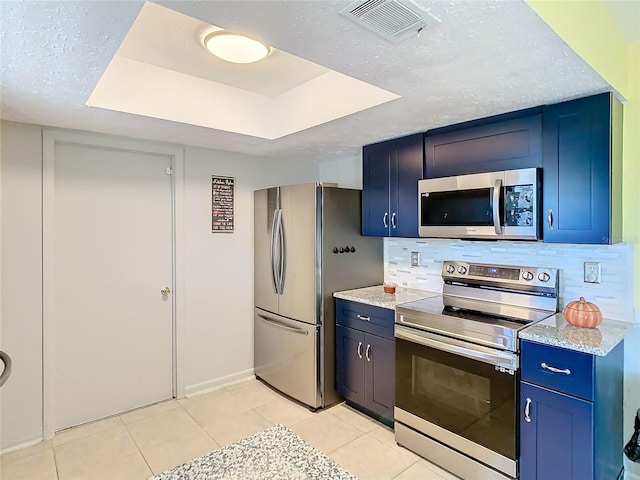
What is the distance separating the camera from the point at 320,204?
9.79 feet

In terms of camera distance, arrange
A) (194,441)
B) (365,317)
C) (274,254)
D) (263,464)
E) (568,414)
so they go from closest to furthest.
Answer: (263,464), (568,414), (194,441), (365,317), (274,254)

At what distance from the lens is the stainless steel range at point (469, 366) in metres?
2.01

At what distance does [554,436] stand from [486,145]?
1.65 meters

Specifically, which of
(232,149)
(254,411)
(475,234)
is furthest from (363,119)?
(254,411)

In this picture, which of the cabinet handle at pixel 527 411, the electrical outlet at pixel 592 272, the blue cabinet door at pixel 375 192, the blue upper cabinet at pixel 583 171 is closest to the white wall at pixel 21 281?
the blue cabinet door at pixel 375 192

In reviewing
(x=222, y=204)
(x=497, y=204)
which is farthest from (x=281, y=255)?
(x=497, y=204)

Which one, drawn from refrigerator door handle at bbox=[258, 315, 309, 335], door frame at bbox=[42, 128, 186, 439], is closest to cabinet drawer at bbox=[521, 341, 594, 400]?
refrigerator door handle at bbox=[258, 315, 309, 335]

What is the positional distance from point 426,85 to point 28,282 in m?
2.84

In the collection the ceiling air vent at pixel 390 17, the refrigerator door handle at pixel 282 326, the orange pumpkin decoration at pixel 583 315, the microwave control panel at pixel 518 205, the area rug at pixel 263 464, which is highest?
the ceiling air vent at pixel 390 17

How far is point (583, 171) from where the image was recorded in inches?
77.5

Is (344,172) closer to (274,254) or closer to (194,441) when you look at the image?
(274,254)

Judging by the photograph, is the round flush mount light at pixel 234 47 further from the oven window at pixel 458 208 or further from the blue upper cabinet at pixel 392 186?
the oven window at pixel 458 208

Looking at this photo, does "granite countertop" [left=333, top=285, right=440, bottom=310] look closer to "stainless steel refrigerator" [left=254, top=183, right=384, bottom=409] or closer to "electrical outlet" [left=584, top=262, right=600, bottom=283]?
"stainless steel refrigerator" [left=254, top=183, right=384, bottom=409]

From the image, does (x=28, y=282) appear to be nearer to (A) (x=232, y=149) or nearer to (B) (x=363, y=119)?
(A) (x=232, y=149)
